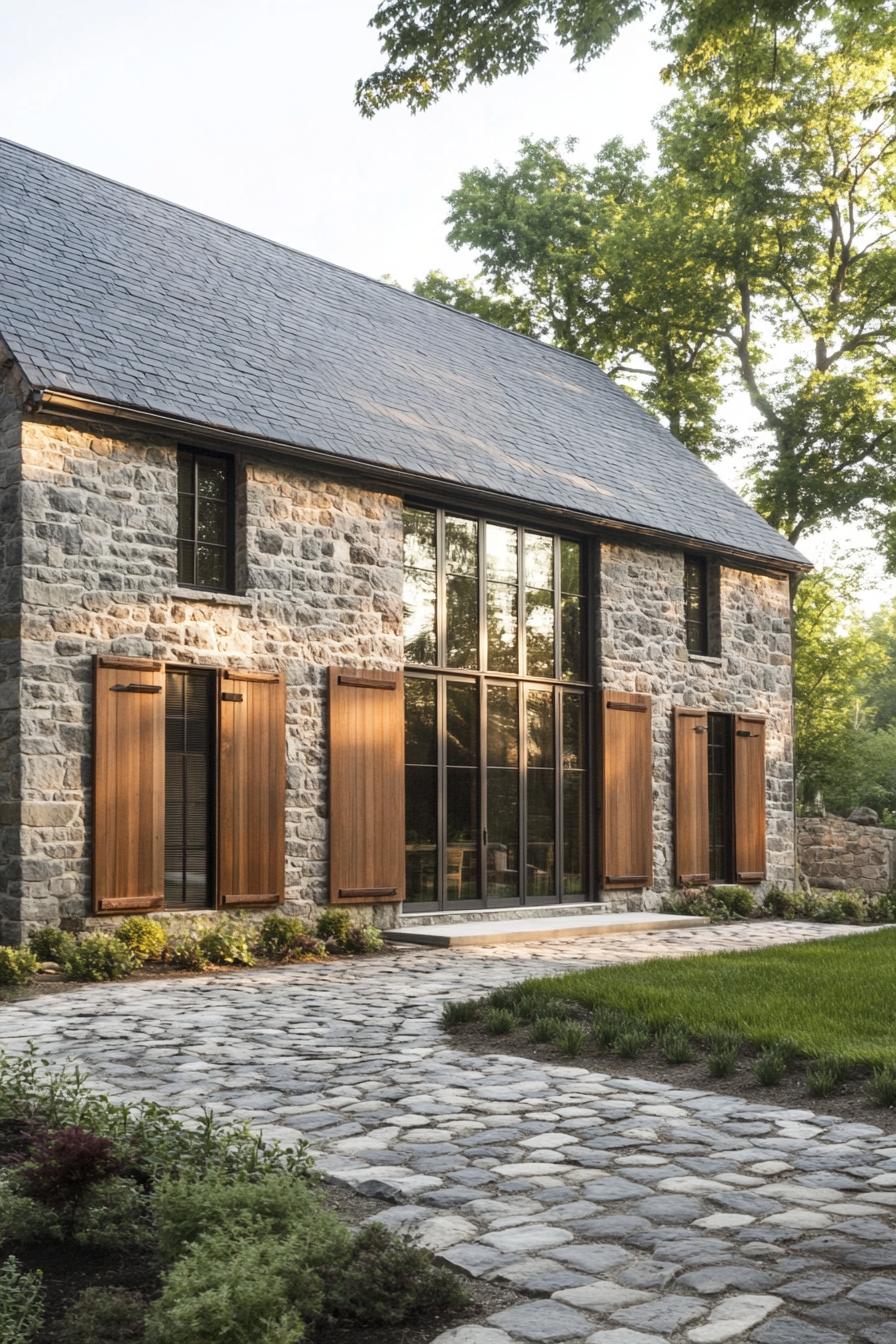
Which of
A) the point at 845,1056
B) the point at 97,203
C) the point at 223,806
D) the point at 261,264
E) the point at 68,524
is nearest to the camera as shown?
the point at 845,1056

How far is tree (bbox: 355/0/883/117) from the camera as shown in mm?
Result: 5547

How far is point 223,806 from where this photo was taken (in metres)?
11.9

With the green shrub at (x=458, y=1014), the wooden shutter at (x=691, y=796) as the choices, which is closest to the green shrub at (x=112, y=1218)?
the green shrub at (x=458, y=1014)

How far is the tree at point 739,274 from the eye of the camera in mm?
23875

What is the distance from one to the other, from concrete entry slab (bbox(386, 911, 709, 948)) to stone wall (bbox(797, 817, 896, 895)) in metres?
6.61

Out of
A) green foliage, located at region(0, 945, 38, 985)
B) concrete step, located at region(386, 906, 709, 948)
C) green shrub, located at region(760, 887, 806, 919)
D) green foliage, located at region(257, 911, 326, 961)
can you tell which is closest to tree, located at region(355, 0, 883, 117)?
green foliage, located at region(0, 945, 38, 985)

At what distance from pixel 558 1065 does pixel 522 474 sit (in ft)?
30.6

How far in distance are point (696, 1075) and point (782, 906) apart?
10919 mm

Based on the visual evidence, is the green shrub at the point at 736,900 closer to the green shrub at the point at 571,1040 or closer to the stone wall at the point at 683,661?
the stone wall at the point at 683,661

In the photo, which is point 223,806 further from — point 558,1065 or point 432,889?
point 558,1065

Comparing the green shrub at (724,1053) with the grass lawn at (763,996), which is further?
the grass lawn at (763,996)

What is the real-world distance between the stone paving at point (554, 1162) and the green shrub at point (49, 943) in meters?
1.52

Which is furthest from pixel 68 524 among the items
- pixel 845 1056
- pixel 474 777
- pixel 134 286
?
pixel 845 1056

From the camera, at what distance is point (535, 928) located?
13508 millimetres
